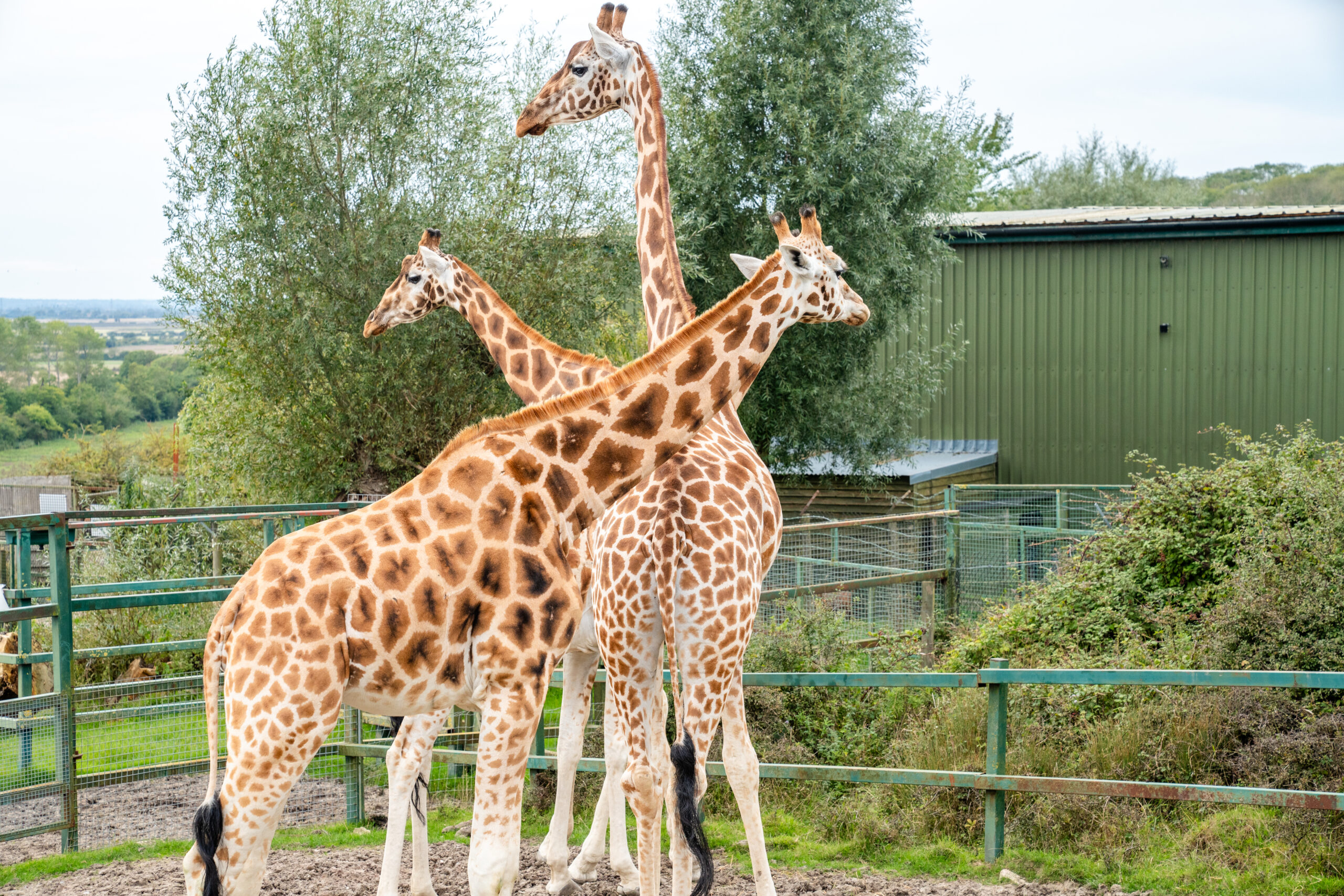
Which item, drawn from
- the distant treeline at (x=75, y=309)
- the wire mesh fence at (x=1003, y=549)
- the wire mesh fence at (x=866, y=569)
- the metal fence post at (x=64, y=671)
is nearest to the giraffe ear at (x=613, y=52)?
the metal fence post at (x=64, y=671)

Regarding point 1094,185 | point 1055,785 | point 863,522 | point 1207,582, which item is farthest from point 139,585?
point 1094,185

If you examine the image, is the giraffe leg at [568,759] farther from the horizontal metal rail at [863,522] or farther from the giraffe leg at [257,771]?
the horizontal metal rail at [863,522]

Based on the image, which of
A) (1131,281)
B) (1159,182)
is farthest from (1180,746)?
(1159,182)

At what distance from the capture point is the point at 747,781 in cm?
454

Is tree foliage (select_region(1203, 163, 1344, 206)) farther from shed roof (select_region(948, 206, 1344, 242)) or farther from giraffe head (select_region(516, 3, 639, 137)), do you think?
giraffe head (select_region(516, 3, 639, 137))

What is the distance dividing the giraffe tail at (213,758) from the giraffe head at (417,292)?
2.30 metres

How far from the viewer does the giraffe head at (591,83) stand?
18.7ft

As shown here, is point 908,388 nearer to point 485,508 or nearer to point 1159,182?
point 485,508

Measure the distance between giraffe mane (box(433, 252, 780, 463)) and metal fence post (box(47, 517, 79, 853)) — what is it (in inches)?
117

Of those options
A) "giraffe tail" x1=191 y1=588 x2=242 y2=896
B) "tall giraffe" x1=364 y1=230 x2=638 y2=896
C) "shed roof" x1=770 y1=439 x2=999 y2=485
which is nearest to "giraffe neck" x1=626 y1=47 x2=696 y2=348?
"tall giraffe" x1=364 y1=230 x2=638 y2=896

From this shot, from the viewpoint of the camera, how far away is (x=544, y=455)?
3.71 meters

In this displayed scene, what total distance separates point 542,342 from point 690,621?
159cm

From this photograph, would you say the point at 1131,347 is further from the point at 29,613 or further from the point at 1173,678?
the point at 29,613

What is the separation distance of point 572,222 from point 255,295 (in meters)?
3.82
